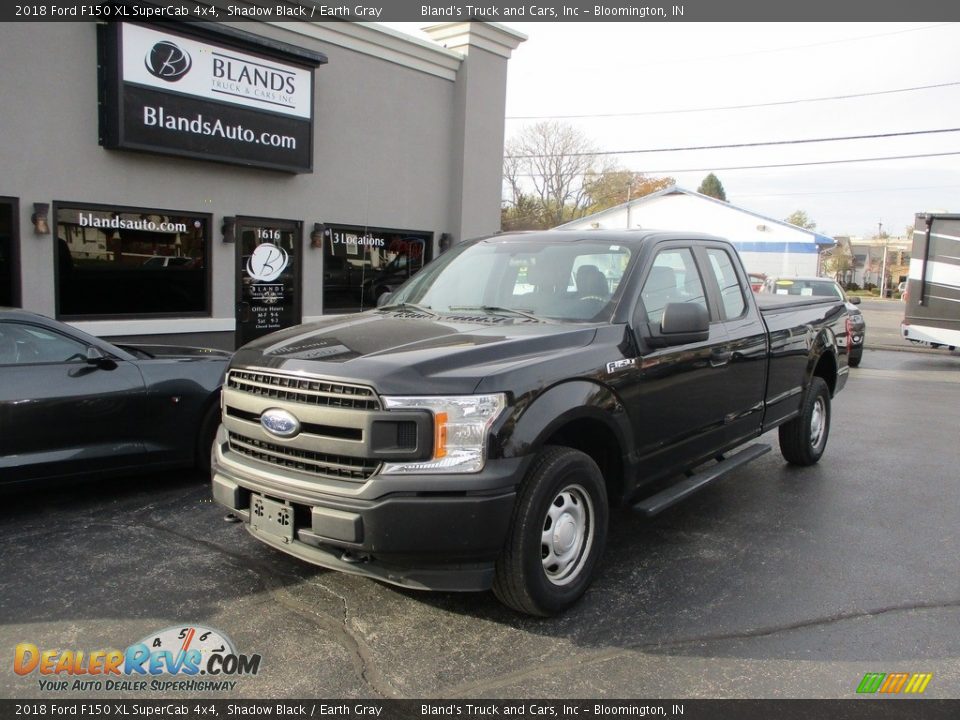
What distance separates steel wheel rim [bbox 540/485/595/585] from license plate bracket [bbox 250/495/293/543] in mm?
1187

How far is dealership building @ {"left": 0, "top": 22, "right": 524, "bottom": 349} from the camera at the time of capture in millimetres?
9070

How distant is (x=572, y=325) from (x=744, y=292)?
224 cm

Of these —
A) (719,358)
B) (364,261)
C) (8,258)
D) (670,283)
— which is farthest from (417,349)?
(364,261)

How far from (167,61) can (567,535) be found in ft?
28.0

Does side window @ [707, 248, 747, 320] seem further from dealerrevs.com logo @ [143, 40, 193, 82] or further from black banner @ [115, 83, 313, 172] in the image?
dealerrevs.com logo @ [143, 40, 193, 82]

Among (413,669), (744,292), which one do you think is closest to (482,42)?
(744,292)

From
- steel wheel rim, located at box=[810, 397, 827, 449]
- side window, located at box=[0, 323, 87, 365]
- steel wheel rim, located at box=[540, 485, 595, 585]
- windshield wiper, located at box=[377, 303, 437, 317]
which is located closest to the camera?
steel wheel rim, located at box=[540, 485, 595, 585]

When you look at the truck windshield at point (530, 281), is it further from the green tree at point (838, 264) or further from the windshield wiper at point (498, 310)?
the green tree at point (838, 264)

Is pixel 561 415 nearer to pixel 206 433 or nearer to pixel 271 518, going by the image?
pixel 271 518

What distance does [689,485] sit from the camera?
16.1 ft

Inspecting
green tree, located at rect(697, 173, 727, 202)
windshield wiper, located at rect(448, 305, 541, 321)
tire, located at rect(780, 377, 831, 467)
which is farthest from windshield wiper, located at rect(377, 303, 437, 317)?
green tree, located at rect(697, 173, 727, 202)

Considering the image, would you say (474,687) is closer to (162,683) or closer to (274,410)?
(162,683)

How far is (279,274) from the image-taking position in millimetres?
11633

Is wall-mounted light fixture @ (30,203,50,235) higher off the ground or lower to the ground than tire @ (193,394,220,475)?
higher
